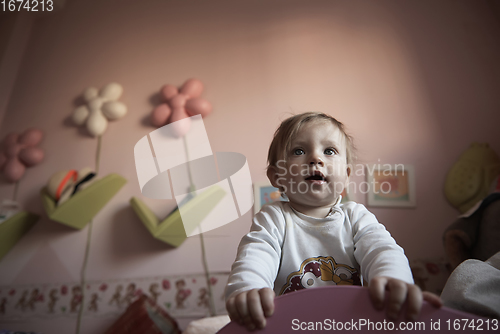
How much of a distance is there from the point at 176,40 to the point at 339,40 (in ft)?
3.34

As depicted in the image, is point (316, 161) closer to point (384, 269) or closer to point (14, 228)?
point (384, 269)

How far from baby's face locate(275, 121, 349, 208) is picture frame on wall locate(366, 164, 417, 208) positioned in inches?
33.1

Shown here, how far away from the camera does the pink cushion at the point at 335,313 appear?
0.36 meters

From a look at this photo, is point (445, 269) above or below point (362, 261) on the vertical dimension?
below

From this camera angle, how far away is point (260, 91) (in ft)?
5.75

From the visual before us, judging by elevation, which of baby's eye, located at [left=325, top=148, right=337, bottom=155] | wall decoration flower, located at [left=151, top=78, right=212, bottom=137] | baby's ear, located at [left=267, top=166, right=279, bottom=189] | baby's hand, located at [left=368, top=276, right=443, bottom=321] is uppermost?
wall decoration flower, located at [left=151, top=78, right=212, bottom=137]

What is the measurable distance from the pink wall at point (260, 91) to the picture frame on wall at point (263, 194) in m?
0.09

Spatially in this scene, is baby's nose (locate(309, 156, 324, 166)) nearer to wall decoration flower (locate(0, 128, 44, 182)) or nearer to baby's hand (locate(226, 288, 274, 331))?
baby's hand (locate(226, 288, 274, 331))

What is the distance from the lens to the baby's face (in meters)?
0.68

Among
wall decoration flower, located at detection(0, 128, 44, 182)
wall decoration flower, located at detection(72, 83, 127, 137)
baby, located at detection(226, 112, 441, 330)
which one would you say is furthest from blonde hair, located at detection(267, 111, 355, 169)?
wall decoration flower, located at detection(0, 128, 44, 182)

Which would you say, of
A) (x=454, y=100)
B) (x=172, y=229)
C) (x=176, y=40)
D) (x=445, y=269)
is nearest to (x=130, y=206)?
(x=172, y=229)

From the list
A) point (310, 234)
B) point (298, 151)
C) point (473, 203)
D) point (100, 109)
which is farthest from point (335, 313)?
point (100, 109)

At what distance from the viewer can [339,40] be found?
1.78m

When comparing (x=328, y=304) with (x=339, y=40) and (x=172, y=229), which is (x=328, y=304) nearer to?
(x=172, y=229)
